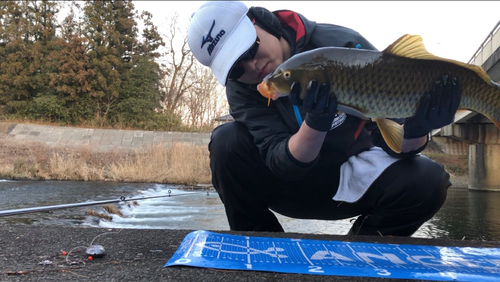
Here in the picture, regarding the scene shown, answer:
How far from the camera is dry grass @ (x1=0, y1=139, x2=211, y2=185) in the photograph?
10.4m

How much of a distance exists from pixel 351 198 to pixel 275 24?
0.89 m

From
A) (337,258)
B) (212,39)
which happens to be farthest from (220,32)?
(337,258)

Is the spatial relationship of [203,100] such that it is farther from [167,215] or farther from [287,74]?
[287,74]

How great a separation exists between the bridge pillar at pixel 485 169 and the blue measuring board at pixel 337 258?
14503mm

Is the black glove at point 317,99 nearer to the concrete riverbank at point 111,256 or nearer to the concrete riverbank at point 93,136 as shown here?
the concrete riverbank at point 111,256

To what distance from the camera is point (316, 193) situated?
78.9 inches

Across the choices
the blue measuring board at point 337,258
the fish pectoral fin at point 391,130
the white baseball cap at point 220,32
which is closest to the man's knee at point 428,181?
the blue measuring board at point 337,258

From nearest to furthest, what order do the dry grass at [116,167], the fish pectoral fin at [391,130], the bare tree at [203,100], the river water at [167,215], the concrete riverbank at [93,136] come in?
the fish pectoral fin at [391,130], the river water at [167,215], the dry grass at [116,167], the concrete riverbank at [93,136], the bare tree at [203,100]

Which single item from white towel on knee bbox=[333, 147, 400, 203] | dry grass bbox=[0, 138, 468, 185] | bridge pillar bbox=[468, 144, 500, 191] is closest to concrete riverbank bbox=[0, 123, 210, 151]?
dry grass bbox=[0, 138, 468, 185]

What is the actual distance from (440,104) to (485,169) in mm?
15154

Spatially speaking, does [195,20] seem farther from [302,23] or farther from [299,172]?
[299,172]

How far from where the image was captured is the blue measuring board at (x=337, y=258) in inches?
50.7

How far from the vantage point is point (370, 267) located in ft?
4.38

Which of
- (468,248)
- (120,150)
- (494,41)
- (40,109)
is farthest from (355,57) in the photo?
(40,109)
